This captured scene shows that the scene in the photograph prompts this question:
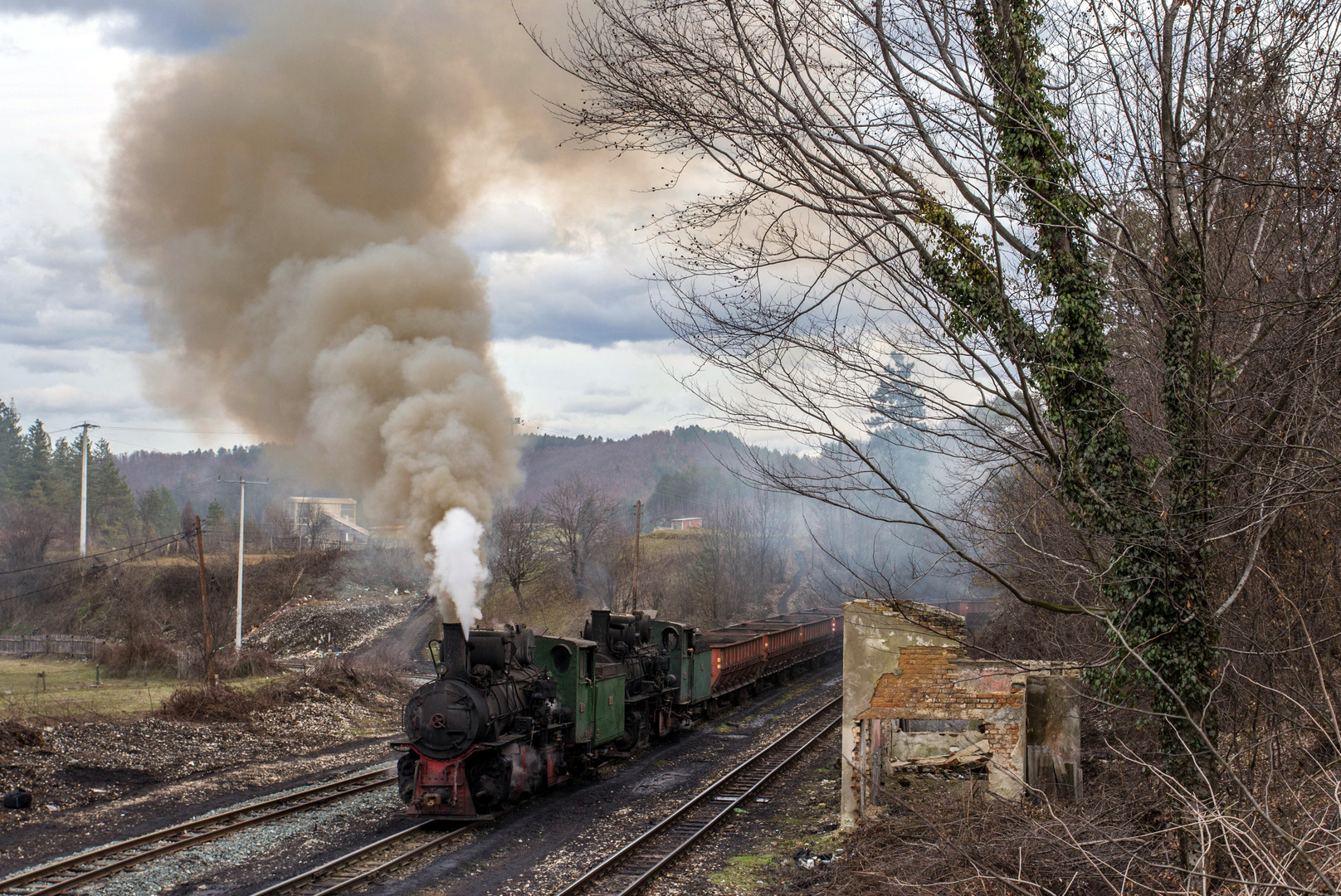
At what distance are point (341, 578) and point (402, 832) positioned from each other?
139 feet

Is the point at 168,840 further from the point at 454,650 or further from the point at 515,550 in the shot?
the point at 515,550

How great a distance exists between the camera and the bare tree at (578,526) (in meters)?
49.4

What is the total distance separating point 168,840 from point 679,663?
385 inches

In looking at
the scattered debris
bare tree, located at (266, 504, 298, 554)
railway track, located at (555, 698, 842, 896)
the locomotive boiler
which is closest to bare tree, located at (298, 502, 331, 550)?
bare tree, located at (266, 504, 298, 554)

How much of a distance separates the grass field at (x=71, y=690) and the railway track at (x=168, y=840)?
6.96 meters

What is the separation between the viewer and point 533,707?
13391mm

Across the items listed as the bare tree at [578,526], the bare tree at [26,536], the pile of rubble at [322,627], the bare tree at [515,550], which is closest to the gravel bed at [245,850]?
the pile of rubble at [322,627]

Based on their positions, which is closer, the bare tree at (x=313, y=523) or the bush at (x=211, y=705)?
the bush at (x=211, y=705)

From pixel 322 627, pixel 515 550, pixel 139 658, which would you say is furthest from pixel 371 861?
pixel 515 550

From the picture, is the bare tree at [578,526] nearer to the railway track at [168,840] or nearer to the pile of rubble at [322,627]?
the pile of rubble at [322,627]

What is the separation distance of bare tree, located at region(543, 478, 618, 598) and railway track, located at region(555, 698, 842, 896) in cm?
3132

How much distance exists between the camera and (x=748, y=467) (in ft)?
26.2

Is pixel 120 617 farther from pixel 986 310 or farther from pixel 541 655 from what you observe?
pixel 986 310

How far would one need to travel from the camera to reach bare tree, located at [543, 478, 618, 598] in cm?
4938
